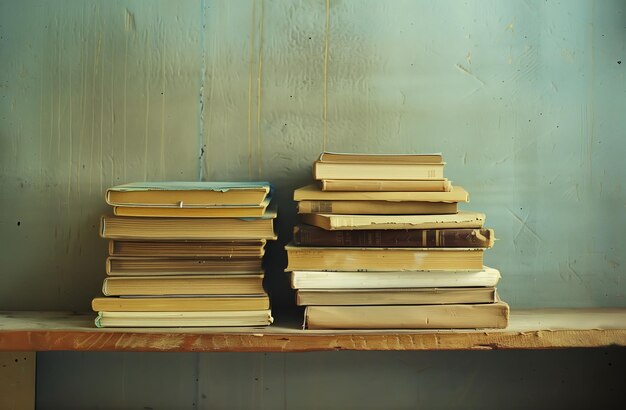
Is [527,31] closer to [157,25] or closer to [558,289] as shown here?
[558,289]

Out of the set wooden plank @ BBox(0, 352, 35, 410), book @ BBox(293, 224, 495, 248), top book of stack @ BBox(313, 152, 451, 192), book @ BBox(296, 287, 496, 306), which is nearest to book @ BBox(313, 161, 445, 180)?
top book of stack @ BBox(313, 152, 451, 192)

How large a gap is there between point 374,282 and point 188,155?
1.79 feet

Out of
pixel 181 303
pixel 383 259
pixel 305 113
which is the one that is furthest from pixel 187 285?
pixel 305 113

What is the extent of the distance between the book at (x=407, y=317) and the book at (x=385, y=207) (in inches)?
7.0

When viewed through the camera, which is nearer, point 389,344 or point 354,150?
point 389,344

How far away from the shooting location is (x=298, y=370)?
4.52 feet

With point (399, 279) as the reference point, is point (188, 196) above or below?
above

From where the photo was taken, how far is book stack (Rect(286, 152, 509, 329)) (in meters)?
1.09

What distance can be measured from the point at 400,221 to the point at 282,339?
30 cm

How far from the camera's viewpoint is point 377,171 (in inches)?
44.3

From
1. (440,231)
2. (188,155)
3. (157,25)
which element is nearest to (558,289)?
(440,231)

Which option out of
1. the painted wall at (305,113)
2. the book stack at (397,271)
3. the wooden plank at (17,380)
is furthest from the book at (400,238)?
the wooden plank at (17,380)

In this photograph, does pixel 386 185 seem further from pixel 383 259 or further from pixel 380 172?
pixel 383 259

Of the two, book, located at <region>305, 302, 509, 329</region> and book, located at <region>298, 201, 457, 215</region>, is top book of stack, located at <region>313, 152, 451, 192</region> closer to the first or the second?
book, located at <region>298, 201, 457, 215</region>
